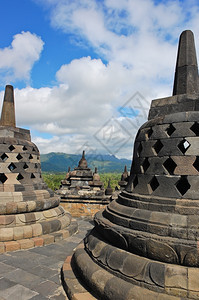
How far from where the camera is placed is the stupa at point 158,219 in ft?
7.77

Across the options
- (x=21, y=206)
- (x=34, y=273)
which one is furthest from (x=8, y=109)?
(x=34, y=273)

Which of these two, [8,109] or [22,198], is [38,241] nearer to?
[22,198]

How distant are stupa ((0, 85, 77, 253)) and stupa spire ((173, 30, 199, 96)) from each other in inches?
171

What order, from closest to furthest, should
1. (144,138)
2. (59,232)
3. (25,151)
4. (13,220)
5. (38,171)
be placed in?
(144,138) → (13,220) → (59,232) → (25,151) → (38,171)

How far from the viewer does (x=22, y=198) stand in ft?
17.9

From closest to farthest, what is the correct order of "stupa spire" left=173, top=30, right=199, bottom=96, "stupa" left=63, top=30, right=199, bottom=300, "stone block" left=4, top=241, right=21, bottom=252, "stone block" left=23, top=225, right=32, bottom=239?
"stupa" left=63, top=30, right=199, bottom=300 < "stupa spire" left=173, top=30, right=199, bottom=96 < "stone block" left=4, top=241, right=21, bottom=252 < "stone block" left=23, top=225, right=32, bottom=239

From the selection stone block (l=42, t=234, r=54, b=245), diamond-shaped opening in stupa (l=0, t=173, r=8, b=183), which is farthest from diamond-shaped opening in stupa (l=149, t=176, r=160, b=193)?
diamond-shaped opening in stupa (l=0, t=173, r=8, b=183)

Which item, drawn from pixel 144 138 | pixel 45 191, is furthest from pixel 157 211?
pixel 45 191

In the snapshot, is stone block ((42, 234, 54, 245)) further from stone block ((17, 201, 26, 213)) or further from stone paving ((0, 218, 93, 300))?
stone block ((17, 201, 26, 213))

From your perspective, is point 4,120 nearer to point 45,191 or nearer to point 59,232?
point 45,191

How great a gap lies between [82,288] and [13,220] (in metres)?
2.88

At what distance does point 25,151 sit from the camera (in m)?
6.09

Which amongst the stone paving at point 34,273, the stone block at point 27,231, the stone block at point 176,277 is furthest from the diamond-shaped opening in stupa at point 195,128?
the stone block at point 27,231

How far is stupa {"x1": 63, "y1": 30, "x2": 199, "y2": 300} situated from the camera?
2.37 meters
